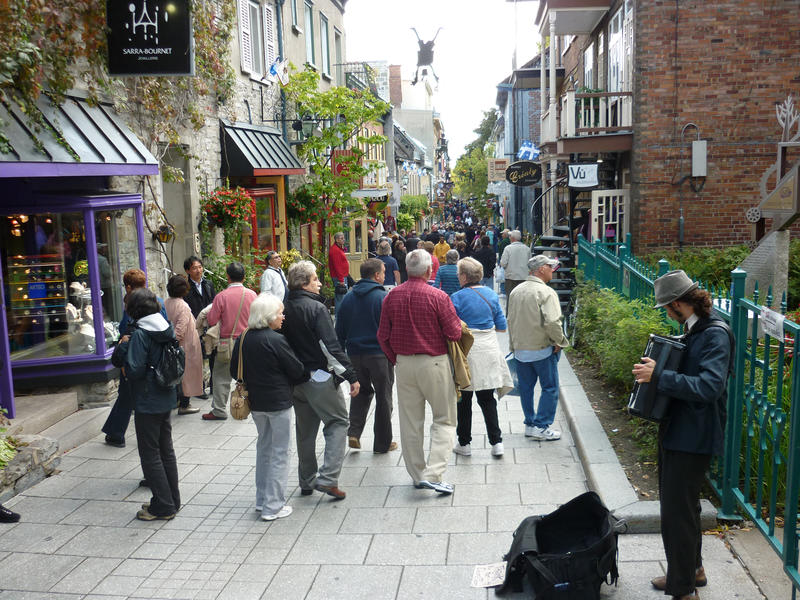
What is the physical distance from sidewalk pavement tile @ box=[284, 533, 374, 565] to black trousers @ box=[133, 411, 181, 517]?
1.15 metres

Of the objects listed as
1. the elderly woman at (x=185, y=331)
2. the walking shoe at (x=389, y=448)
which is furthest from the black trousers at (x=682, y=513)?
the elderly woman at (x=185, y=331)

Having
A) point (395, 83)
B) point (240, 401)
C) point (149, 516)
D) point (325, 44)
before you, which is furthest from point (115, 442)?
point (395, 83)

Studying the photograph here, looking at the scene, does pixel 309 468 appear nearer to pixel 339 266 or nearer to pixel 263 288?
pixel 263 288

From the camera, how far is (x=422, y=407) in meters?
6.26

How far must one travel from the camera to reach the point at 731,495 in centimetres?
507

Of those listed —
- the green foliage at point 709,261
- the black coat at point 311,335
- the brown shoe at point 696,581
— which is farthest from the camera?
the green foliage at point 709,261

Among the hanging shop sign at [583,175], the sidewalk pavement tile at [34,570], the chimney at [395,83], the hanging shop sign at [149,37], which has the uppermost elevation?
the chimney at [395,83]

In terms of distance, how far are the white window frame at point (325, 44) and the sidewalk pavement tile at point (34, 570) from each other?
17623 millimetres

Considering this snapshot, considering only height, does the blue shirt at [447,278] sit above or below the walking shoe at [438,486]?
above

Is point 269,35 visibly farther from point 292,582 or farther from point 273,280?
point 292,582

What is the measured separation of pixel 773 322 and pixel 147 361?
13.9ft

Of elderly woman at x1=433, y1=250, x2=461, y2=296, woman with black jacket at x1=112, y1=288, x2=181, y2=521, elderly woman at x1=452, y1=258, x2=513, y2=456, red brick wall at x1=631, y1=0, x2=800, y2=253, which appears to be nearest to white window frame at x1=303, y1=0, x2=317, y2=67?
red brick wall at x1=631, y1=0, x2=800, y2=253

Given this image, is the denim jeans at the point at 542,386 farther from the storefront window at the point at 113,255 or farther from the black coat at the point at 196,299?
the storefront window at the point at 113,255

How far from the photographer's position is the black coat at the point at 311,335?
19.7ft
